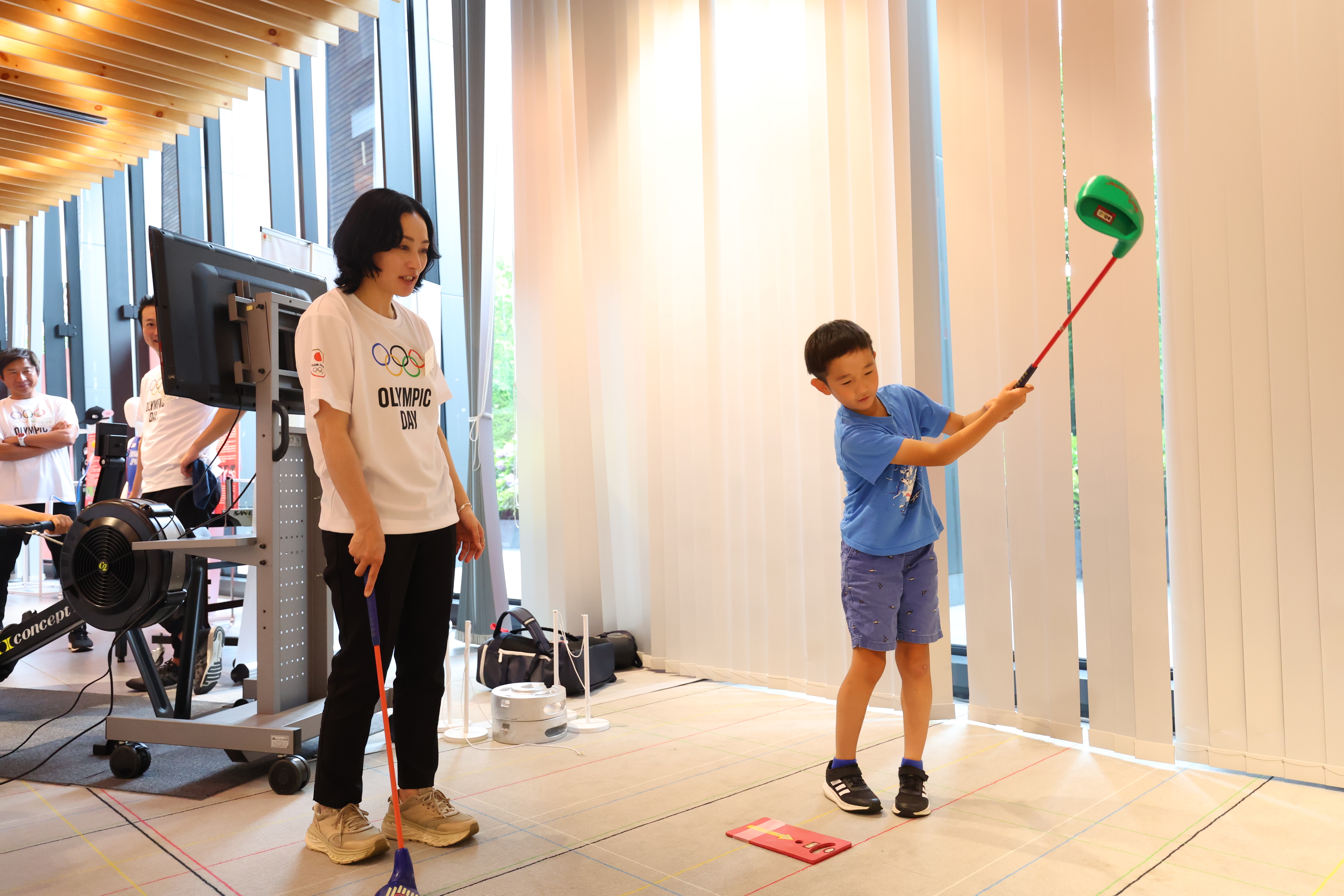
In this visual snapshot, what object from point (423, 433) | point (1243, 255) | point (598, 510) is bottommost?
point (598, 510)

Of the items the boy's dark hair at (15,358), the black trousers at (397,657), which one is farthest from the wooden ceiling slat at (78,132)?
the black trousers at (397,657)

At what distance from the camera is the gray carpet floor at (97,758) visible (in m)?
2.35

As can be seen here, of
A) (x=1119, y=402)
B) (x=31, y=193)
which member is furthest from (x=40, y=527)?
(x=31, y=193)

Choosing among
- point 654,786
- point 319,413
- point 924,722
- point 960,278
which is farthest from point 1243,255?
point 319,413

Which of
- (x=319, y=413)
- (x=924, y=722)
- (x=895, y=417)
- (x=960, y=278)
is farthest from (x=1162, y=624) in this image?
(x=319, y=413)

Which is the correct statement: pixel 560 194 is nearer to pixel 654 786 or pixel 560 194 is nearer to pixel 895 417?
pixel 895 417

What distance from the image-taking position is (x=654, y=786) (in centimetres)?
226

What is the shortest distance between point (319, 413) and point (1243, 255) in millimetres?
2189

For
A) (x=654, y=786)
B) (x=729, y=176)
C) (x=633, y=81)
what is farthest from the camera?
(x=633, y=81)

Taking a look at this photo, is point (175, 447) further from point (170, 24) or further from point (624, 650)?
point (170, 24)

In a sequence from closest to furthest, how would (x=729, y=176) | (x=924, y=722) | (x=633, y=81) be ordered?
(x=924, y=722) < (x=729, y=176) < (x=633, y=81)

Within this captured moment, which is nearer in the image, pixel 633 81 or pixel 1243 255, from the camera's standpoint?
pixel 1243 255

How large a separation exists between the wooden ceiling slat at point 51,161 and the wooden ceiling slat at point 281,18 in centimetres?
247

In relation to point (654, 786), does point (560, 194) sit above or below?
above
